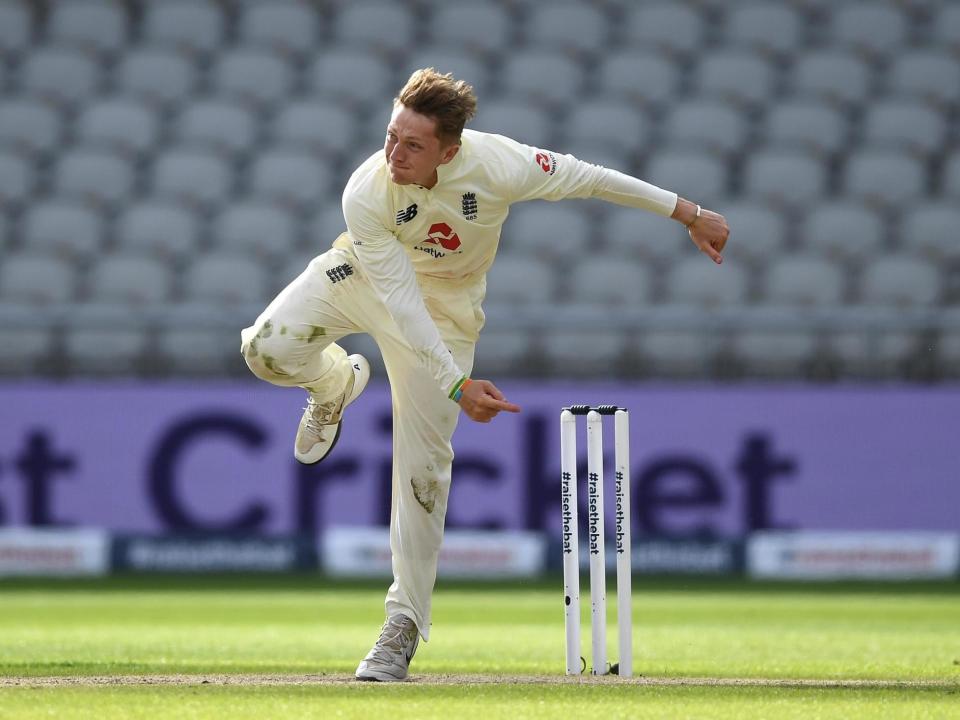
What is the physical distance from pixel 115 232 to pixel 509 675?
24.9 ft

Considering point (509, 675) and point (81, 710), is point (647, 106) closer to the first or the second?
point (509, 675)

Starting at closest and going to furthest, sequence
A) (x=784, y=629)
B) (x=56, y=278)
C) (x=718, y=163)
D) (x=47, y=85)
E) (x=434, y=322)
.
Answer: (x=434, y=322)
(x=784, y=629)
(x=56, y=278)
(x=718, y=163)
(x=47, y=85)

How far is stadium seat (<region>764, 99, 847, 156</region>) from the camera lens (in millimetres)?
12570

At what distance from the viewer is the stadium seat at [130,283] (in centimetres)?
1121

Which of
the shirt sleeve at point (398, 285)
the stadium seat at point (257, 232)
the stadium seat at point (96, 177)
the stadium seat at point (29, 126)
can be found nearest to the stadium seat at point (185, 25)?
the stadium seat at point (29, 126)

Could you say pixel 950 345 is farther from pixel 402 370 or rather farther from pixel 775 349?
pixel 402 370

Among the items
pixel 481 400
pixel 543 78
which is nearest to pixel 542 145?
pixel 543 78

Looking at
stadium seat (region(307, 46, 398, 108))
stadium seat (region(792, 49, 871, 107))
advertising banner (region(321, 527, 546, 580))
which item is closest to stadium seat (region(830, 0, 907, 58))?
stadium seat (region(792, 49, 871, 107))

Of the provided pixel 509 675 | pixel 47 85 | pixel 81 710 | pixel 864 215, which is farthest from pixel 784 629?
pixel 47 85

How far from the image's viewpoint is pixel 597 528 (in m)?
4.75

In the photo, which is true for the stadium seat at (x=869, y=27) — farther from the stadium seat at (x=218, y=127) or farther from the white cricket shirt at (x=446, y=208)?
the white cricket shirt at (x=446, y=208)

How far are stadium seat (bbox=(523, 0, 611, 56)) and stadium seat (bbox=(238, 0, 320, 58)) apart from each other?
1.80 m

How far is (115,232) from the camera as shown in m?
11.9

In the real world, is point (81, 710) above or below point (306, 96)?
below
